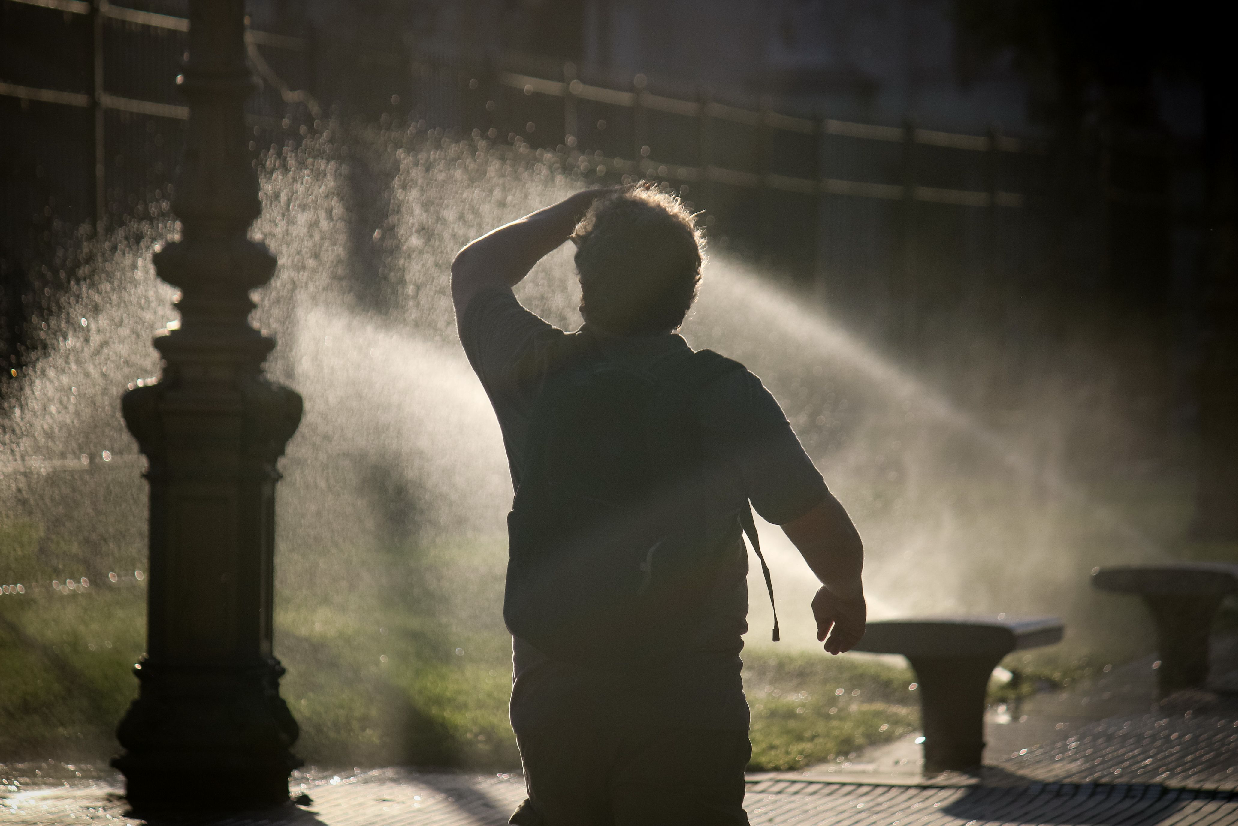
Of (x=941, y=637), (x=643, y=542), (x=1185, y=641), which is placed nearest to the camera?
(x=643, y=542)

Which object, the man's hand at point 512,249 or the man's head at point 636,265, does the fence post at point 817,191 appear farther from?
the man's head at point 636,265

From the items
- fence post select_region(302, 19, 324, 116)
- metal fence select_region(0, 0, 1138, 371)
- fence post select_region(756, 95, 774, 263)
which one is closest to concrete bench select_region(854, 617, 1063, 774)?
metal fence select_region(0, 0, 1138, 371)

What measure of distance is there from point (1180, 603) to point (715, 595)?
5.56 meters

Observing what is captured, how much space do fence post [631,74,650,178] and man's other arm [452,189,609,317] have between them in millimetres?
11889

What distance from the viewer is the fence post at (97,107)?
10492 millimetres

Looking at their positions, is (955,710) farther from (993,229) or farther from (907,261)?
(993,229)

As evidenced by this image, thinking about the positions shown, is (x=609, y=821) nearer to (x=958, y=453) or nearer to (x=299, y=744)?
(x=299, y=744)

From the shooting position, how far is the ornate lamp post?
5.13 meters

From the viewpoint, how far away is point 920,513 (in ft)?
51.8

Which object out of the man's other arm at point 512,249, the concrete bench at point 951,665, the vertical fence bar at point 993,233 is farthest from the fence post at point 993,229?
the man's other arm at point 512,249

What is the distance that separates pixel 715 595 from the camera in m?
2.71

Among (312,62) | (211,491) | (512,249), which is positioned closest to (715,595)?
(512,249)

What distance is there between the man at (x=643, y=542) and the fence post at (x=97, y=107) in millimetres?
8295

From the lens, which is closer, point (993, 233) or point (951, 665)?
point (951, 665)
